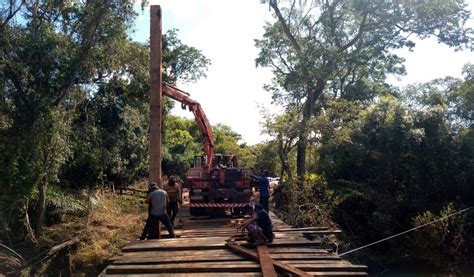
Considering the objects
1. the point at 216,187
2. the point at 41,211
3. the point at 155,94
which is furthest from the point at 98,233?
the point at 155,94

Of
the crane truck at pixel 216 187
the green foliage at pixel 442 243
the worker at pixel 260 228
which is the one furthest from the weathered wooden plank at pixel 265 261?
the green foliage at pixel 442 243

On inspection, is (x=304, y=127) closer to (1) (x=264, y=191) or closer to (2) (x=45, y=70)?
(1) (x=264, y=191)

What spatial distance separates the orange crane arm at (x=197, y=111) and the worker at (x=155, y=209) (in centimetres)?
479

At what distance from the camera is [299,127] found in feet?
75.4

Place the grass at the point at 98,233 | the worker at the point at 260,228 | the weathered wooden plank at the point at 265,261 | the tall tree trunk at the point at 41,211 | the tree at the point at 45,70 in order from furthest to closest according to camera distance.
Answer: the tall tree trunk at the point at 41,211 < the grass at the point at 98,233 < the tree at the point at 45,70 < the worker at the point at 260,228 < the weathered wooden plank at the point at 265,261

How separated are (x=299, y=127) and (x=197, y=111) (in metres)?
9.01

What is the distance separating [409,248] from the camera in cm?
1883

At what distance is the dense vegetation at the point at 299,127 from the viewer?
564 inches

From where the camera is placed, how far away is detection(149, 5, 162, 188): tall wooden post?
10.6m

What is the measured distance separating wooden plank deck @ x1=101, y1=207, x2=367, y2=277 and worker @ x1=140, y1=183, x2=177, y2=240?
1.97ft

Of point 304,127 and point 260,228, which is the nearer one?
point 260,228

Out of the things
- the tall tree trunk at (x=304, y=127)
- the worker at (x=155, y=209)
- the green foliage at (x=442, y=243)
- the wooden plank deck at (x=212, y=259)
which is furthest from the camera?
the tall tree trunk at (x=304, y=127)

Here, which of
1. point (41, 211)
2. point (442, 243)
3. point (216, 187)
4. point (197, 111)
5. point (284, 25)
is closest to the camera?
point (216, 187)

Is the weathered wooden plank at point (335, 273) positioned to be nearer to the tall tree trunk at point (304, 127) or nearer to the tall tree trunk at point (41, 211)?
the tall tree trunk at point (41, 211)
